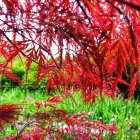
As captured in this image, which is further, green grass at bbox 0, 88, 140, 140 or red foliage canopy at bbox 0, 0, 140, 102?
green grass at bbox 0, 88, 140, 140

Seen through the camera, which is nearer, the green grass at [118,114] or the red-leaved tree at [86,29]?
the red-leaved tree at [86,29]

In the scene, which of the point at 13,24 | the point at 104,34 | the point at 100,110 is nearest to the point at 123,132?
the point at 100,110

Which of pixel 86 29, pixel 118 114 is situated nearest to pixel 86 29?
pixel 86 29

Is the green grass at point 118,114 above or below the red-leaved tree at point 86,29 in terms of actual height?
below

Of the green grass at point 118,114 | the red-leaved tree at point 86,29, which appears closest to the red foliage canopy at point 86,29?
the red-leaved tree at point 86,29

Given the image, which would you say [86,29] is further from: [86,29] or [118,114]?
[118,114]

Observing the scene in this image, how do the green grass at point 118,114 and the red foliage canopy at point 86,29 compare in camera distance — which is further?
the green grass at point 118,114

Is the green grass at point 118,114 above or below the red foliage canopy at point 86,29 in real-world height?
below

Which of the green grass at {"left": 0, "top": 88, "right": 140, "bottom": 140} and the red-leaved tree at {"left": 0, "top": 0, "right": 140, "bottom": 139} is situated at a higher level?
the red-leaved tree at {"left": 0, "top": 0, "right": 140, "bottom": 139}

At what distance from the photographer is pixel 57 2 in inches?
67.0

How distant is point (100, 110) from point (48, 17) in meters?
3.51

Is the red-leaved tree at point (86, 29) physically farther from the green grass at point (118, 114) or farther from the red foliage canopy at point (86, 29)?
the green grass at point (118, 114)

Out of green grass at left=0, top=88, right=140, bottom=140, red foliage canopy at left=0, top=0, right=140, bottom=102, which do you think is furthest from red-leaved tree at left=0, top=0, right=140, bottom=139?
green grass at left=0, top=88, right=140, bottom=140

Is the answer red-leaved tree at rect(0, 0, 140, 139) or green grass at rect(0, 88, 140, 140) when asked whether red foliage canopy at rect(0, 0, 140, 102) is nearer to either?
red-leaved tree at rect(0, 0, 140, 139)
